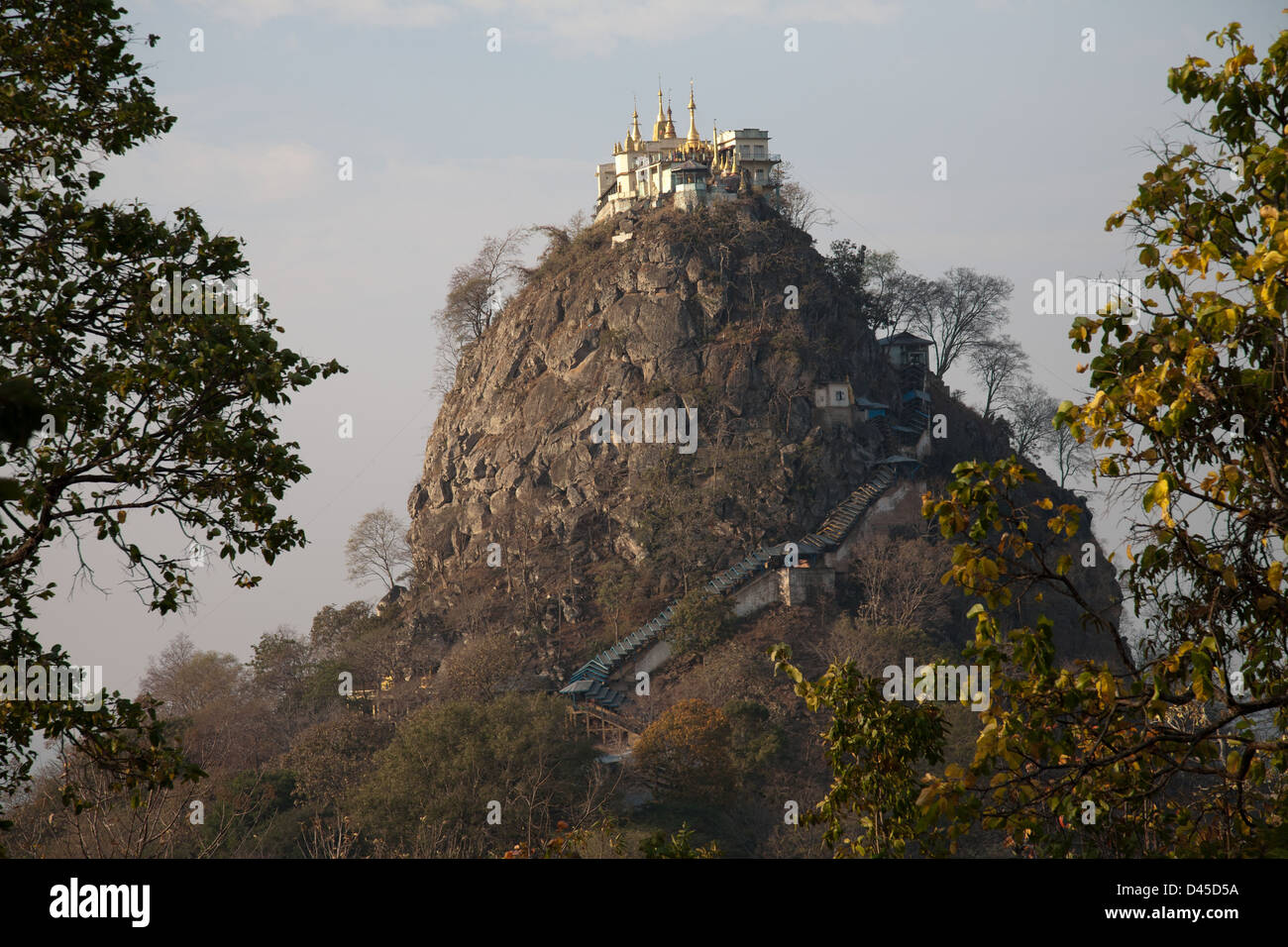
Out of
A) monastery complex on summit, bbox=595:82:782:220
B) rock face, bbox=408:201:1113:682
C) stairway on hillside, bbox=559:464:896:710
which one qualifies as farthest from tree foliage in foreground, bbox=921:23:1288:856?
monastery complex on summit, bbox=595:82:782:220

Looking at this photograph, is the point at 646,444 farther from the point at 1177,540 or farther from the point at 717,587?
the point at 1177,540

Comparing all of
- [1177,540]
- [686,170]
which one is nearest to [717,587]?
[686,170]

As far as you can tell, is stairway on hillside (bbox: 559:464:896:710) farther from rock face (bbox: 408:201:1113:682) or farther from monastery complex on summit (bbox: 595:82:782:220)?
monastery complex on summit (bbox: 595:82:782:220)

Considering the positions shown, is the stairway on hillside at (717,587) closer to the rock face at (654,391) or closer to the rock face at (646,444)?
the rock face at (646,444)

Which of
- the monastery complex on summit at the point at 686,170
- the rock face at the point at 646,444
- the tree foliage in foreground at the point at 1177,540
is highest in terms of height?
the monastery complex on summit at the point at 686,170

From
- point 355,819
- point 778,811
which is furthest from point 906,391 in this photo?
point 355,819

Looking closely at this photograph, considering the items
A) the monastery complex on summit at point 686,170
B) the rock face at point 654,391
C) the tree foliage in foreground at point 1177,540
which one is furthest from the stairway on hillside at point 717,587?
the tree foliage in foreground at point 1177,540

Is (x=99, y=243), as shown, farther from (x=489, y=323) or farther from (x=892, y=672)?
(x=489, y=323)

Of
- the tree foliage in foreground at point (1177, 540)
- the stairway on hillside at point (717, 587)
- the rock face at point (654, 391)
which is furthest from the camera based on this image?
the rock face at point (654, 391)
